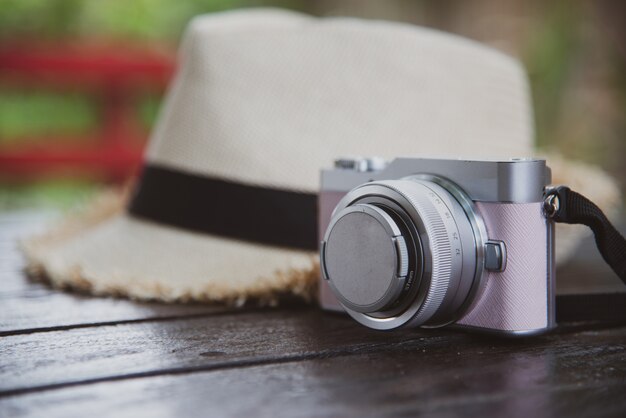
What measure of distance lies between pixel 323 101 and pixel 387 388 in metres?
0.48

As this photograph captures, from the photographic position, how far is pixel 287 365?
24.8 inches

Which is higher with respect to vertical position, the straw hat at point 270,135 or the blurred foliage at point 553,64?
the blurred foliage at point 553,64

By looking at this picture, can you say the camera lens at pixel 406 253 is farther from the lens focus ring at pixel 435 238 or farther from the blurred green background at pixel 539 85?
the blurred green background at pixel 539 85

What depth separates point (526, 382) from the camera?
23.2 inches

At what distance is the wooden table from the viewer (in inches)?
21.2

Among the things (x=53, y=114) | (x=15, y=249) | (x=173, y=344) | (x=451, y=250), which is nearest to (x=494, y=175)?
(x=451, y=250)

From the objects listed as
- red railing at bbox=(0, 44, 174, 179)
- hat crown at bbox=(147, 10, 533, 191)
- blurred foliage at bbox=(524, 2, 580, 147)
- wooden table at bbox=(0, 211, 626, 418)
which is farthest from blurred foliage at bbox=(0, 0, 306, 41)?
wooden table at bbox=(0, 211, 626, 418)

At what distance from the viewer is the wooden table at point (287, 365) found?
539 millimetres

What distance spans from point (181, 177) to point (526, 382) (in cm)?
51

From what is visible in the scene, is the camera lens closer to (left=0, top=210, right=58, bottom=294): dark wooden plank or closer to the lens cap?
the lens cap

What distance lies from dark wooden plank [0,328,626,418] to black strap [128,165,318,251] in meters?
0.26

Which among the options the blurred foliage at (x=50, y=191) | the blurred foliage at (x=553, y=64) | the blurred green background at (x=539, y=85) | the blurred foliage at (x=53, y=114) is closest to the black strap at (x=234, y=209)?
the blurred green background at (x=539, y=85)

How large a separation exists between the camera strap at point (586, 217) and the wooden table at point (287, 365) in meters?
0.07

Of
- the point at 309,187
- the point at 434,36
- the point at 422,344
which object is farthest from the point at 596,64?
the point at 422,344
